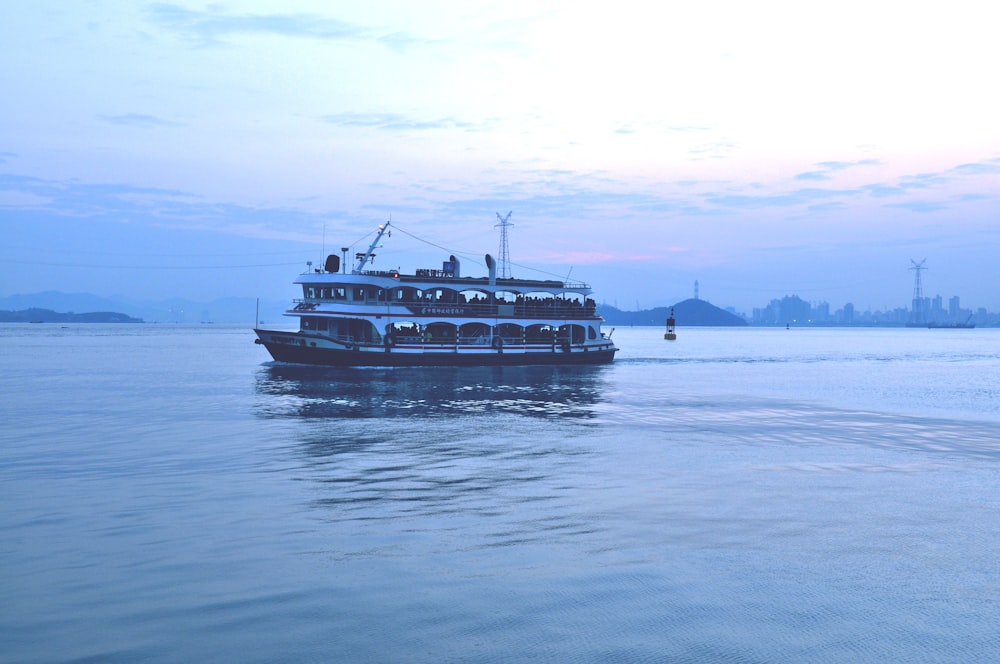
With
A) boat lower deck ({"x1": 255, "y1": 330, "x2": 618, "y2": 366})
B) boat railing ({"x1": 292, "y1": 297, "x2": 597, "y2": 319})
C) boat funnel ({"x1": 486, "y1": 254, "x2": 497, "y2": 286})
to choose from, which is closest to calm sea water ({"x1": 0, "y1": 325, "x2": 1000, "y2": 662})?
boat lower deck ({"x1": 255, "y1": 330, "x2": 618, "y2": 366})

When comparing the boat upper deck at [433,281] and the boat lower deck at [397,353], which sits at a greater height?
the boat upper deck at [433,281]

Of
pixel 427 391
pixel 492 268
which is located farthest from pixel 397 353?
pixel 427 391

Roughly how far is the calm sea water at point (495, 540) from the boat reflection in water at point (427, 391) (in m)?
3.91

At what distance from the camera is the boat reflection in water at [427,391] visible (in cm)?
3925

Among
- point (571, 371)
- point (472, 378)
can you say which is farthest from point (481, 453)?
point (571, 371)

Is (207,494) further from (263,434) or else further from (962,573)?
(962,573)

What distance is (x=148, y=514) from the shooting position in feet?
55.6

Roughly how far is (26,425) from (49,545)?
21307 millimetres

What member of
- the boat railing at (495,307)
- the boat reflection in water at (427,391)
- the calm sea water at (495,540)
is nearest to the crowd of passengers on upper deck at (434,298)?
the boat railing at (495,307)

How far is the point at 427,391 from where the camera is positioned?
164 feet

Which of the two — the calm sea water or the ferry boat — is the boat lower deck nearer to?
the ferry boat

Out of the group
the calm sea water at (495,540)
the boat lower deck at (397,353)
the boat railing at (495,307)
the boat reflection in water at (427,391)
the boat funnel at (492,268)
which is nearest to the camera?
the calm sea water at (495,540)

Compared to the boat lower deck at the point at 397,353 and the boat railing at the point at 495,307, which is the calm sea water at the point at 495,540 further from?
the boat railing at the point at 495,307

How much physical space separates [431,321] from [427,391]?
18.3 metres
